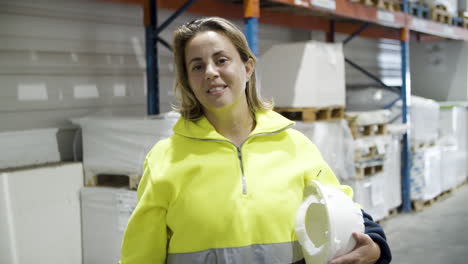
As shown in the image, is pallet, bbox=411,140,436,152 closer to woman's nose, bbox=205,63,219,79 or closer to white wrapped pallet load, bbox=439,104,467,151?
white wrapped pallet load, bbox=439,104,467,151

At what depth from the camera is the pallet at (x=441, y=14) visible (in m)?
8.01

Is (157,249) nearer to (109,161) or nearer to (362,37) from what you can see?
(109,161)

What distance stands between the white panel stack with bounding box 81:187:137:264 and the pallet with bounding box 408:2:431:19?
5394 mm

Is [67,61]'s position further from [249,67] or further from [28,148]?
[249,67]

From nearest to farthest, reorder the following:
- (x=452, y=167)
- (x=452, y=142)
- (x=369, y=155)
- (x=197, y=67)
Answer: (x=197, y=67) → (x=369, y=155) → (x=452, y=142) → (x=452, y=167)

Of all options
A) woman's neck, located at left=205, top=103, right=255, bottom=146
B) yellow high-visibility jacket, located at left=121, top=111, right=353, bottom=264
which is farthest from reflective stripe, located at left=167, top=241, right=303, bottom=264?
woman's neck, located at left=205, top=103, right=255, bottom=146

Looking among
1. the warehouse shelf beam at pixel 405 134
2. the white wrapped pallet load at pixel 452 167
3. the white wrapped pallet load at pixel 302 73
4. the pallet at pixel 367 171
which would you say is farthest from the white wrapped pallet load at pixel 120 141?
the white wrapped pallet load at pixel 452 167

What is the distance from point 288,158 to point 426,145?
21.6ft

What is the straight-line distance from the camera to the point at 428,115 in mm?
7730

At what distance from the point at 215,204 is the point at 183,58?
570 mm

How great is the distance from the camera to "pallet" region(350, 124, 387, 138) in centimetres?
Result: 588

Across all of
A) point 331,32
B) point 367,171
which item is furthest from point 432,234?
point 331,32

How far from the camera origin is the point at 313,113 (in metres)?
5.14

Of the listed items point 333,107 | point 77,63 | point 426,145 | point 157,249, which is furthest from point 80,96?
point 426,145
